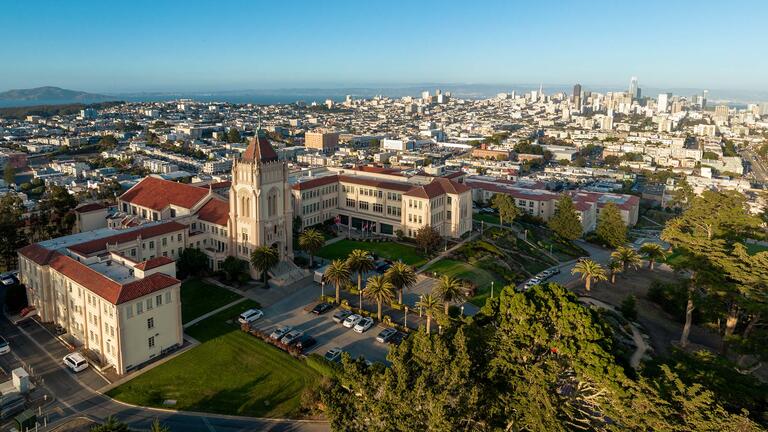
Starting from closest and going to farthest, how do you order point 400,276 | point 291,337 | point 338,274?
point 291,337, point 400,276, point 338,274

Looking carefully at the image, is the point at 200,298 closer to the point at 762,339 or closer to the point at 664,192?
the point at 762,339

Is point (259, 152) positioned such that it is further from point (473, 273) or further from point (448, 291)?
point (473, 273)

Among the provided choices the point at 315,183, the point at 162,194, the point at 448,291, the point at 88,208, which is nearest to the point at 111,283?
the point at 448,291

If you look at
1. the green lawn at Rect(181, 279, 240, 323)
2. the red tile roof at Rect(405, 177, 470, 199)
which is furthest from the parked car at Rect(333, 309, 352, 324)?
the red tile roof at Rect(405, 177, 470, 199)

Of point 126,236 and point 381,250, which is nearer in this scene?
point 126,236

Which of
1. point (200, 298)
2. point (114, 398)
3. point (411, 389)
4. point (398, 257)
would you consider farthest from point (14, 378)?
point (398, 257)

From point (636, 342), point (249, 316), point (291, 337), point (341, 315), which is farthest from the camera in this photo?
point (341, 315)
